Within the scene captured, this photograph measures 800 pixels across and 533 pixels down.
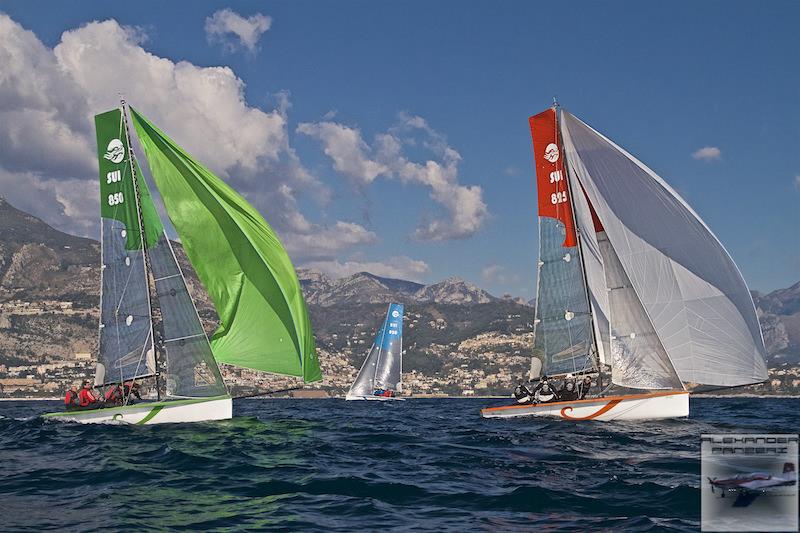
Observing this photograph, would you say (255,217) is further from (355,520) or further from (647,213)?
(355,520)

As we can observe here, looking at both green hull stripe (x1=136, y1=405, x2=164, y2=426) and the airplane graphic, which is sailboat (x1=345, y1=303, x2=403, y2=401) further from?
the airplane graphic

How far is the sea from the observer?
40.0ft

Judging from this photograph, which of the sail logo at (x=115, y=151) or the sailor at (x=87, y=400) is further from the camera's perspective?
the sail logo at (x=115, y=151)

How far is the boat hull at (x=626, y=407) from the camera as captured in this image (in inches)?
1123

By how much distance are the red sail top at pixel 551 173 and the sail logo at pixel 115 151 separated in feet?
60.5

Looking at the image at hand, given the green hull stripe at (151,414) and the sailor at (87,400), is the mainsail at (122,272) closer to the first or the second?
the sailor at (87,400)

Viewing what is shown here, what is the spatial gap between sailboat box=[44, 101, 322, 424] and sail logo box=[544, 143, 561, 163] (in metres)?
13.2

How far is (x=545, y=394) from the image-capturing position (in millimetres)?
32438

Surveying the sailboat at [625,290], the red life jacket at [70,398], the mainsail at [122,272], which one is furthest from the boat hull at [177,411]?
the sailboat at [625,290]

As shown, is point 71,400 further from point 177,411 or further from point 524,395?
point 524,395

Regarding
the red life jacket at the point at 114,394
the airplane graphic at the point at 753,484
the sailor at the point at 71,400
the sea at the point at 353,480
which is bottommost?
the sea at the point at 353,480

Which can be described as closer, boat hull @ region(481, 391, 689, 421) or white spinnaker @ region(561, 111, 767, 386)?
white spinnaker @ region(561, 111, 767, 386)

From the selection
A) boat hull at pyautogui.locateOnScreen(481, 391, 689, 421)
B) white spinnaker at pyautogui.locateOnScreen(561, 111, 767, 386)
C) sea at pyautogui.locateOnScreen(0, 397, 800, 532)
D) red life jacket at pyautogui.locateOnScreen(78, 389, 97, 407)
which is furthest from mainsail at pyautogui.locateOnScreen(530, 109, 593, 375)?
red life jacket at pyautogui.locateOnScreen(78, 389, 97, 407)

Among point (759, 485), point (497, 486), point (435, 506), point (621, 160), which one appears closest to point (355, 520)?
point (435, 506)
